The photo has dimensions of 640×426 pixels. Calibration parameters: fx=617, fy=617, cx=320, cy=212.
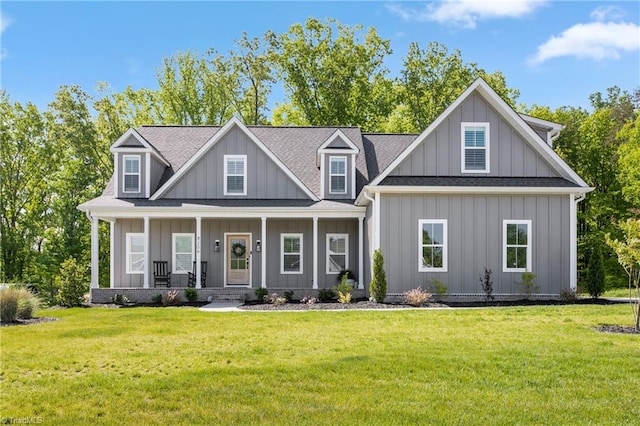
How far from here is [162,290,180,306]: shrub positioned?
62.7 ft

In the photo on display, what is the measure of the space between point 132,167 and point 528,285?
13837 millimetres

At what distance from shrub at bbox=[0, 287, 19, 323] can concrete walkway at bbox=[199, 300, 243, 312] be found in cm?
467

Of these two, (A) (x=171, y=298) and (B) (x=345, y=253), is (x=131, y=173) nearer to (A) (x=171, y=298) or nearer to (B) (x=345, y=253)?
(A) (x=171, y=298)

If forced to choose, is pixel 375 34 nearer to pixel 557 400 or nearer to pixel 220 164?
pixel 220 164

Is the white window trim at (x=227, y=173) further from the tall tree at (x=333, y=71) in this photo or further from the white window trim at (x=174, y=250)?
the tall tree at (x=333, y=71)

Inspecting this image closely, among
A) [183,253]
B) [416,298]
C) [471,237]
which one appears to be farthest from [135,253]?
[471,237]

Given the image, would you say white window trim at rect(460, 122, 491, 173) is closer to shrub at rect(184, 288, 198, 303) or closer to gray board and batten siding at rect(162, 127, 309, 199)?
gray board and batten siding at rect(162, 127, 309, 199)

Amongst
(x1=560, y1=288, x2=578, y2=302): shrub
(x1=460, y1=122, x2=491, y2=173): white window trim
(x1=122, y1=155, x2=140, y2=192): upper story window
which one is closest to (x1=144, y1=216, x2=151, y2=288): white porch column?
(x1=122, y1=155, x2=140, y2=192): upper story window

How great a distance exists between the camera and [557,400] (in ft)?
21.4

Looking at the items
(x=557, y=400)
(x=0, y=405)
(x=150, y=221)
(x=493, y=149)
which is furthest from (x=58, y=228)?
(x=557, y=400)

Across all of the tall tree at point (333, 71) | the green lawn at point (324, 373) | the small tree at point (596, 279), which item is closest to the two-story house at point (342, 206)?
the small tree at point (596, 279)

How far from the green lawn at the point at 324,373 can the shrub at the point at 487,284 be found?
218 inches

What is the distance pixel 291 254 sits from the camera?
73.1 ft

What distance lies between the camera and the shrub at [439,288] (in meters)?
17.6
